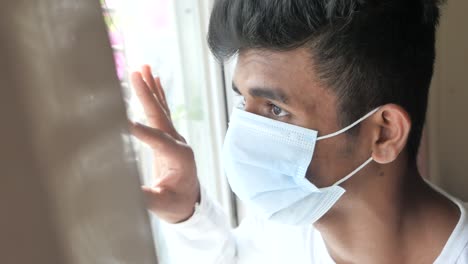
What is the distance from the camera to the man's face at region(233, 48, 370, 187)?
783mm

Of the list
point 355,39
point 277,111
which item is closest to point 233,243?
point 277,111

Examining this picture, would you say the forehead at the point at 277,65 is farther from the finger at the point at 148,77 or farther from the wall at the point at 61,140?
the wall at the point at 61,140

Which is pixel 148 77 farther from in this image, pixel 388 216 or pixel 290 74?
pixel 388 216

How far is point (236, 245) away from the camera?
1099 mm

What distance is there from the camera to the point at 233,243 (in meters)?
1.08

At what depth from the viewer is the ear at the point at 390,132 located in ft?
2.59

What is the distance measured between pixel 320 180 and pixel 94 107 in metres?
0.57

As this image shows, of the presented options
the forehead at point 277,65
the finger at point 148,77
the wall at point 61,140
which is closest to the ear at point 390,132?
the forehead at point 277,65

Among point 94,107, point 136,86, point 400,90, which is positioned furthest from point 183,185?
point 94,107

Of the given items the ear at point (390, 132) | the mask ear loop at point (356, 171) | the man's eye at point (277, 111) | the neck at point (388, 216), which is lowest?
the neck at point (388, 216)

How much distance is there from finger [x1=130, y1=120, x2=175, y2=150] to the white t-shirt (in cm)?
17

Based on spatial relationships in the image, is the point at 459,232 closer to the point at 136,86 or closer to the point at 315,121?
the point at 315,121

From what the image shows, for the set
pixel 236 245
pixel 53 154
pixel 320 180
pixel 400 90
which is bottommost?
pixel 236 245

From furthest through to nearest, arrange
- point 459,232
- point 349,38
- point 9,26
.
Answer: point 459,232 → point 349,38 → point 9,26
